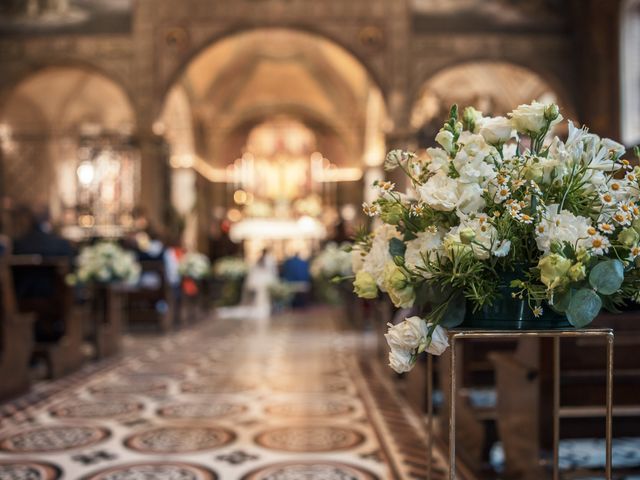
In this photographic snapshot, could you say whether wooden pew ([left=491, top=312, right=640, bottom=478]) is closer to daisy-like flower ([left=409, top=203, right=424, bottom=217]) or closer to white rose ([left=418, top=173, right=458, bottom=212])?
daisy-like flower ([left=409, top=203, right=424, bottom=217])

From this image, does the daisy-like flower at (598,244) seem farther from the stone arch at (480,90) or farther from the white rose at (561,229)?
the stone arch at (480,90)

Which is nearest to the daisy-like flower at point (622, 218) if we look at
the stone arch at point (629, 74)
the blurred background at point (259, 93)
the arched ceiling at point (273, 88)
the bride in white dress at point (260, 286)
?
the blurred background at point (259, 93)

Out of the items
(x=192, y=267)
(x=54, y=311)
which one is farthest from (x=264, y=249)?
(x=54, y=311)

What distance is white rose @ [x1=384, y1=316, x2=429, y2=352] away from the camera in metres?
2.00

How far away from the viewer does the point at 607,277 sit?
1945 millimetres

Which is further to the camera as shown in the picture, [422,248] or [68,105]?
[68,105]

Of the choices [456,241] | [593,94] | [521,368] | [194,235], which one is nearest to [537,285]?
[456,241]

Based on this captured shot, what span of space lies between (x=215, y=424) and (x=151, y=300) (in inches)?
255

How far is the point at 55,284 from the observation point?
7.04 meters

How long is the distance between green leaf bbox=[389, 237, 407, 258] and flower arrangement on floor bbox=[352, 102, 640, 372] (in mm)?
82

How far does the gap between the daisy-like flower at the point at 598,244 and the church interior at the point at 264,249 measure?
0.26m

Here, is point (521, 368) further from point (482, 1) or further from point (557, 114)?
point (482, 1)

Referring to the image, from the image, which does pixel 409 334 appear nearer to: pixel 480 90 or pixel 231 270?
pixel 231 270

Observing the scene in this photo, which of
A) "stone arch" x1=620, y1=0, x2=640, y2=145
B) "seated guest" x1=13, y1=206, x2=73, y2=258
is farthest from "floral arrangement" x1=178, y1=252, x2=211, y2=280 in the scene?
"stone arch" x1=620, y1=0, x2=640, y2=145
